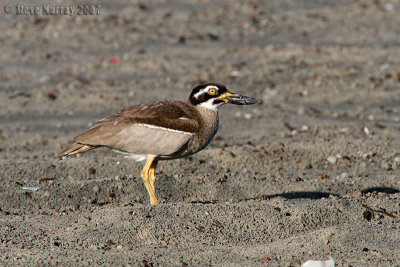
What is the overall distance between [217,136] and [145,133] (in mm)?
3112

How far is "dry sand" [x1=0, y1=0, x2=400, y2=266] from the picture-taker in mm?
4738

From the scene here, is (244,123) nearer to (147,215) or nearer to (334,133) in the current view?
(334,133)

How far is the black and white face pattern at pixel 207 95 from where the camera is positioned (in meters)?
6.24

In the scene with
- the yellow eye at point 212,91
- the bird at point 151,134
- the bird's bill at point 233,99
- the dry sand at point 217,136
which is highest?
the yellow eye at point 212,91

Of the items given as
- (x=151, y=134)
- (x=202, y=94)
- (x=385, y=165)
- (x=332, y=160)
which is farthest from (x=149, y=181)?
(x=385, y=165)

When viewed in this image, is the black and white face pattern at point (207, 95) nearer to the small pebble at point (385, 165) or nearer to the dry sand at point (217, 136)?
the dry sand at point (217, 136)

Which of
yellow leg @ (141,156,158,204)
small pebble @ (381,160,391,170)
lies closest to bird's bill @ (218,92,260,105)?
yellow leg @ (141,156,158,204)

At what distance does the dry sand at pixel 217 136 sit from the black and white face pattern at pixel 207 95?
2.41ft

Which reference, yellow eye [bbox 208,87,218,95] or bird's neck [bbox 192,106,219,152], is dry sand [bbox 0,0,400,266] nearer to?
bird's neck [bbox 192,106,219,152]

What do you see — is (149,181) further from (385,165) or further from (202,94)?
(385,165)

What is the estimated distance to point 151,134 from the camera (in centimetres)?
582

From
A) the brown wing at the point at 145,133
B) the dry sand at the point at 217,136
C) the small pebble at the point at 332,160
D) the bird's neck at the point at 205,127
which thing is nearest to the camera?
the dry sand at the point at 217,136

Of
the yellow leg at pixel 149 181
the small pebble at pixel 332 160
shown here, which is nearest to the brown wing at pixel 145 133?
the yellow leg at pixel 149 181

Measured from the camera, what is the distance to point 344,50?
41.0ft
